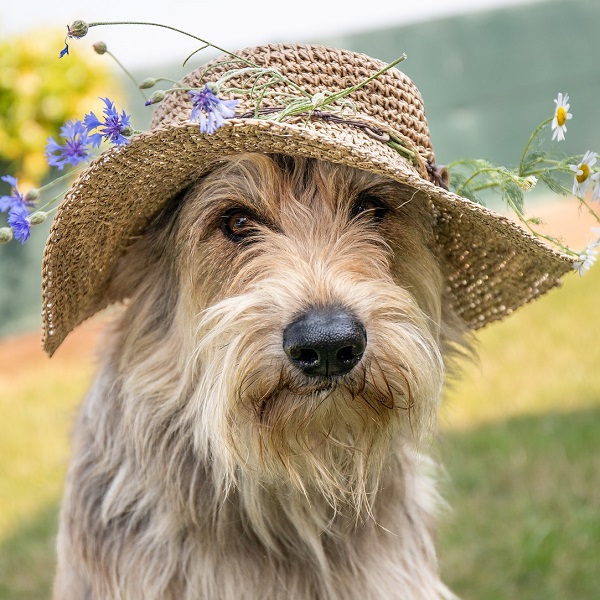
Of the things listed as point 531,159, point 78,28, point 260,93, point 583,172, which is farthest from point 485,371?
point 78,28

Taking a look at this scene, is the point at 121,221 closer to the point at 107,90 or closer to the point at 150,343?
the point at 150,343

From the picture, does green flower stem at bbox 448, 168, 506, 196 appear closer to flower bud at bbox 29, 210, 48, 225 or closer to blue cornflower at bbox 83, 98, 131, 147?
blue cornflower at bbox 83, 98, 131, 147

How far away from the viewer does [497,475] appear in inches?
191

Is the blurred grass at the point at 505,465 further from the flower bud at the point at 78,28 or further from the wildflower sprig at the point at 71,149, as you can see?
the flower bud at the point at 78,28

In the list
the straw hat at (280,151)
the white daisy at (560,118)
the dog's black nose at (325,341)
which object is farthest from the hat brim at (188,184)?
the dog's black nose at (325,341)

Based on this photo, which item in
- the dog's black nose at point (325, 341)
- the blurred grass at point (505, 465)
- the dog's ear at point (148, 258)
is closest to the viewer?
the dog's black nose at point (325, 341)

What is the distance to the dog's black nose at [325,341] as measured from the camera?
194 centimetres

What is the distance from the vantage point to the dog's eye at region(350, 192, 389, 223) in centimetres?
237

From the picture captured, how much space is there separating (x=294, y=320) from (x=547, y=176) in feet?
2.77

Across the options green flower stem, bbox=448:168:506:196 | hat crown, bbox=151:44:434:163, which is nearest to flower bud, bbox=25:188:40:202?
hat crown, bbox=151:44:434:163

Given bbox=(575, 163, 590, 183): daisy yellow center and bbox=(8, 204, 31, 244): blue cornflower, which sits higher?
bbox=(575, 163, 590, 183): daisy yellow center

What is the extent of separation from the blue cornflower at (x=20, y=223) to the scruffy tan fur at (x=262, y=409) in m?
0.43

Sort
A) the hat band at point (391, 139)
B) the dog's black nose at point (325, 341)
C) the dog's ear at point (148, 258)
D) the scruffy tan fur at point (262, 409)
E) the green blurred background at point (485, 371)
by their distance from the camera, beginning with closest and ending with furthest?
the dog's black nose at point (325, 341)
the scruffy tan fur at point (262, 409)
the hat band at point (391, 139)
the dog's ear at point (148, 258)
the green blurred background at point (485, 371)

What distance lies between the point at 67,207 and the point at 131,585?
1.04 metres
